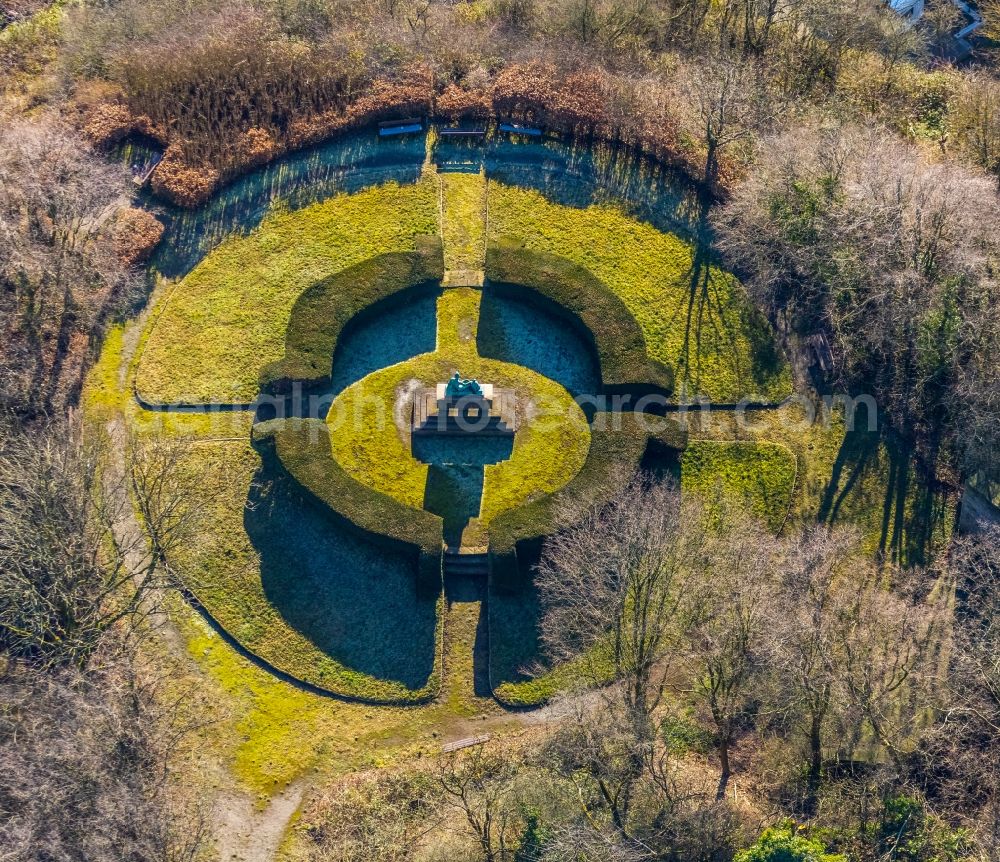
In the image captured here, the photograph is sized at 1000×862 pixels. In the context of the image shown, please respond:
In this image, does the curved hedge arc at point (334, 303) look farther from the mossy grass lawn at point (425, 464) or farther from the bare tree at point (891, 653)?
the bare tree at point (891, 653)

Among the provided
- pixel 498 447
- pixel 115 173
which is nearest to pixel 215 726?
pixel 498 447

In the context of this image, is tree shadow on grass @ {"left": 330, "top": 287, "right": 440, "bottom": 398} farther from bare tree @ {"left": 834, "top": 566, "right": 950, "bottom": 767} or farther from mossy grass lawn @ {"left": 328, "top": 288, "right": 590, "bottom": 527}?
bare tree @ {"left": 834, "top": 566, "right": 950, "bottom": 767}

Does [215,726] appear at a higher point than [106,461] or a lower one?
lower

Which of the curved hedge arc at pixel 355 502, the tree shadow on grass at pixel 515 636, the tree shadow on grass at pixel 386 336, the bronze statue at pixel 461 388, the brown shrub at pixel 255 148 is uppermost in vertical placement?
the brown shrub at pixel 255 148

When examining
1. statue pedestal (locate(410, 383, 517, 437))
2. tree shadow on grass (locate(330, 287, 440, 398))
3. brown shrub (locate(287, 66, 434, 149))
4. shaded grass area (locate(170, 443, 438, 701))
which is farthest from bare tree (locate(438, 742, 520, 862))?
brown shrub (locate(287, 66, 434, 149))

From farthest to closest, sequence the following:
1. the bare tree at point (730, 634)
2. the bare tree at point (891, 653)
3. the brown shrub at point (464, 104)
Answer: the brown shrub at point (464, 104) → the bare tree at point (891, 653) → the bare tree at point (730, 634)

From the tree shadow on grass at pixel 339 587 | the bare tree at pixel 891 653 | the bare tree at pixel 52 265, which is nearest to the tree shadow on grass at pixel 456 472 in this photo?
the tree shadow on grass at pixel 339 587

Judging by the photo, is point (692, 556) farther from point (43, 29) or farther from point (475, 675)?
point (43, 29)
